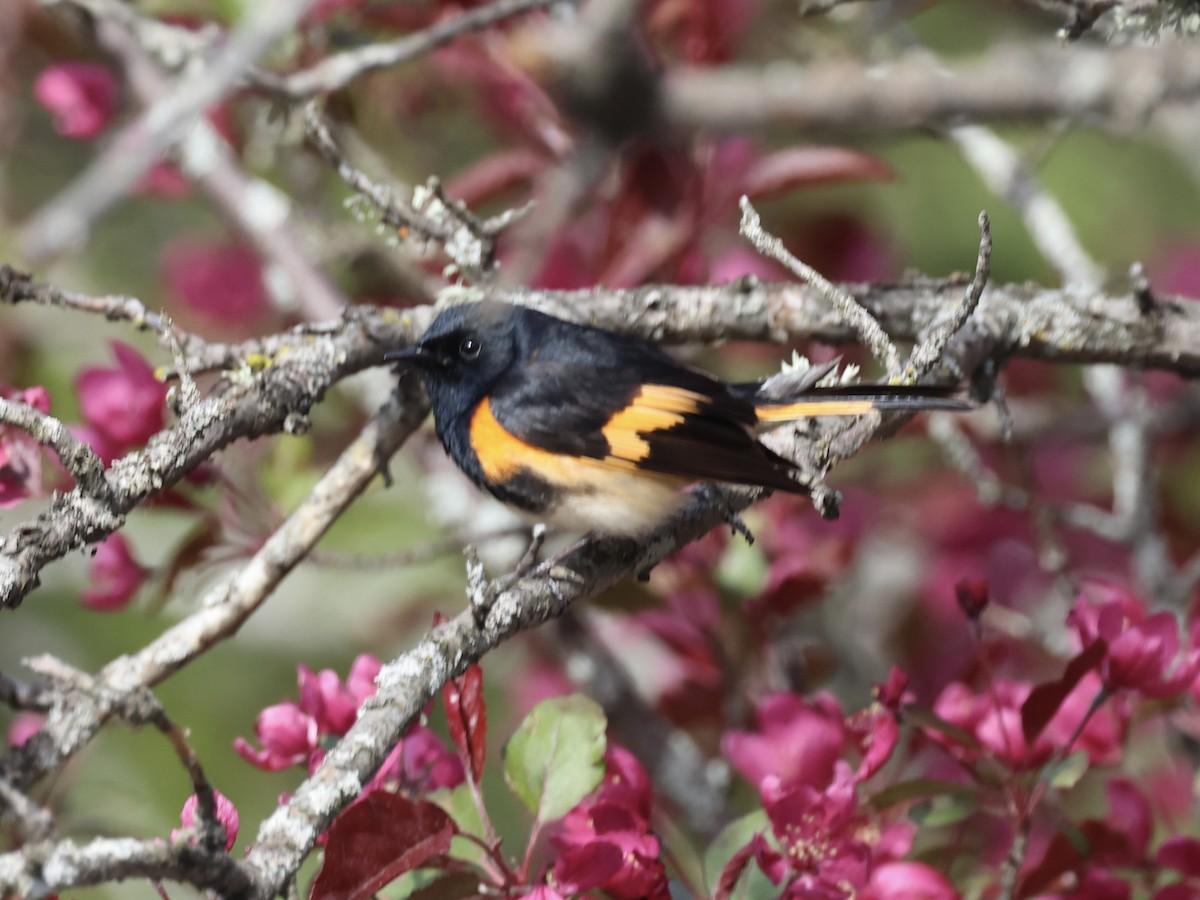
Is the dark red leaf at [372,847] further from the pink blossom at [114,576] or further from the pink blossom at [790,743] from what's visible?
the pink blossom at [114,576]

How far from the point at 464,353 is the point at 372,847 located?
0.86 m

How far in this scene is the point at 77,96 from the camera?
8.76 feet

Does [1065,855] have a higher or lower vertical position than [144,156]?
lower

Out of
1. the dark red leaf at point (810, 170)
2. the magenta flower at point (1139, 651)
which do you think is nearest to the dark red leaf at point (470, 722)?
the magenta flower at point (1139, 651)

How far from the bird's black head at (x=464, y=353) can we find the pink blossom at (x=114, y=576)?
0.53 metres

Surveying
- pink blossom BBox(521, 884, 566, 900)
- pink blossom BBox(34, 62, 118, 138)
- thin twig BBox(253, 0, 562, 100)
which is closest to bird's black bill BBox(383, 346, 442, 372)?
thin twig BBox(253, 0, 562, 100)

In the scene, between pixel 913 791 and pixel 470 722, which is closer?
pixel 470 722

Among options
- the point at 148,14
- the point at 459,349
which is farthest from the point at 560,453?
the point at 148,14

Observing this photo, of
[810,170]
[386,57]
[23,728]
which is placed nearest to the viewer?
[23,728]

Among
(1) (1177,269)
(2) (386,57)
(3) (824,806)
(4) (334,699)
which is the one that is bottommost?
(1) (1177,269)

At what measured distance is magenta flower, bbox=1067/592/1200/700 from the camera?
158cm

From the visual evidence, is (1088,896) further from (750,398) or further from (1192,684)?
(750,398)

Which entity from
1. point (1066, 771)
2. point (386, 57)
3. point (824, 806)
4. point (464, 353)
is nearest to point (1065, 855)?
point (1066, 771)

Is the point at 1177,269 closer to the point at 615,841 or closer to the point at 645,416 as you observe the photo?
the point at 645,416
